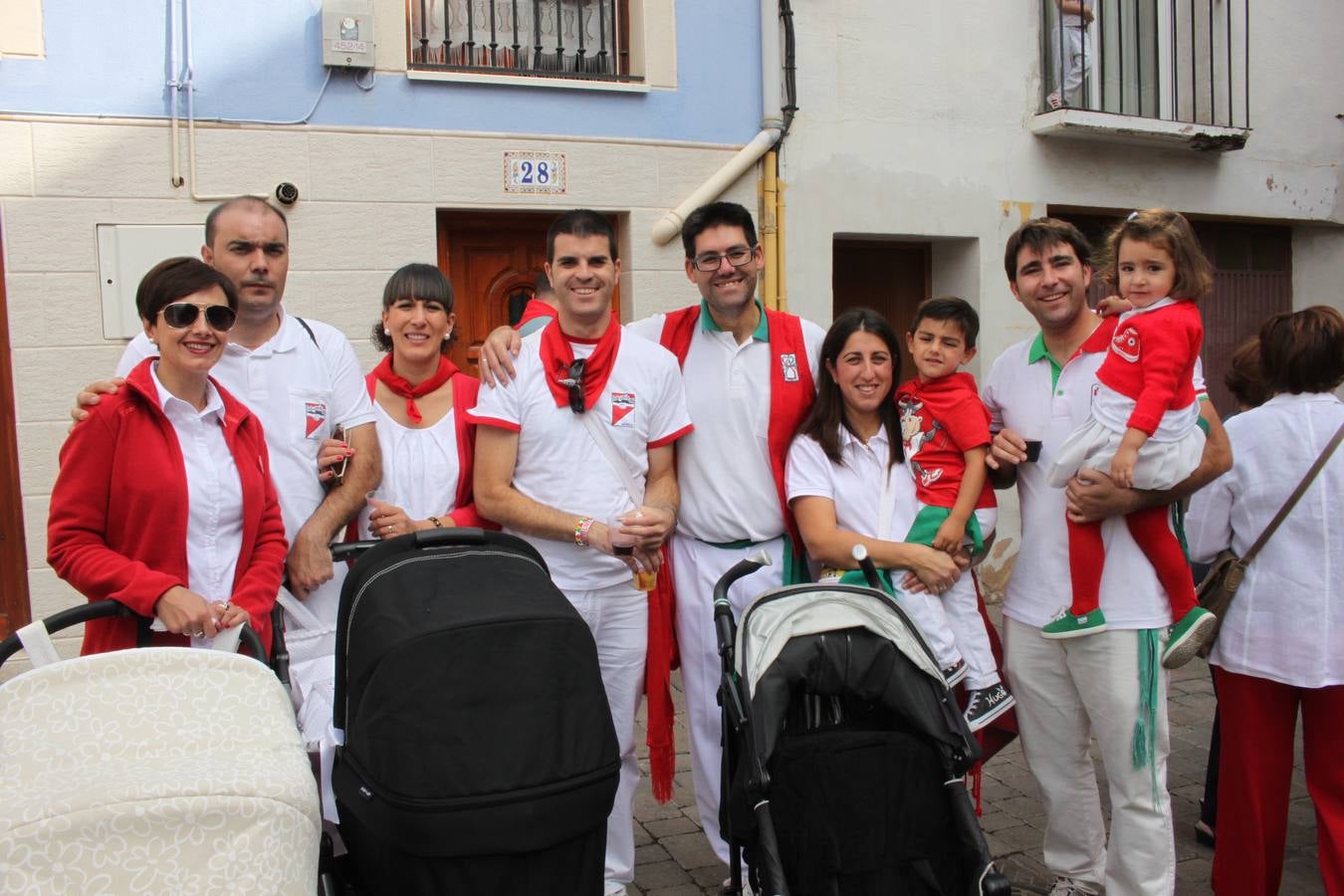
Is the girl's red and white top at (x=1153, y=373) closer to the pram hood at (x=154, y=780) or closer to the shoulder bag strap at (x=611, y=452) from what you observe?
the shoulder bag strap at (x=611, y=452)

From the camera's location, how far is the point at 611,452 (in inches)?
145

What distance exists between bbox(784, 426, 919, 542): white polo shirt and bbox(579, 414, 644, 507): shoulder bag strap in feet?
1.68

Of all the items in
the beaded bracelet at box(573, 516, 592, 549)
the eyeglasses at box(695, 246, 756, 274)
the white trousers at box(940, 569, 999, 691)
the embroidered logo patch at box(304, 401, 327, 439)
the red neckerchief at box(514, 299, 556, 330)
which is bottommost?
the white trousers at box(940, 569, 999, 691)

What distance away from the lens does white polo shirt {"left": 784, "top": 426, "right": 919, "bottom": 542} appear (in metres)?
3.64

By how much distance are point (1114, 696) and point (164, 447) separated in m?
2.79

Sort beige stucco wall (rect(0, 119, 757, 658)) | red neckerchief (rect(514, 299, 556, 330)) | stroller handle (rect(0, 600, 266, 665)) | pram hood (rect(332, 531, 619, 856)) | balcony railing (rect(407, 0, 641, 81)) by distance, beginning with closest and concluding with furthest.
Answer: pram hood (rect(332, 531, 619, 856)), stroller handle (rect(0, 600, 266, 665)), red neckerchief (rect(514, 299, 556, 330)), beige stucco wall (rect(0, 119, 757, 658)), balcony railing (rect(407, 0, 641, 81))

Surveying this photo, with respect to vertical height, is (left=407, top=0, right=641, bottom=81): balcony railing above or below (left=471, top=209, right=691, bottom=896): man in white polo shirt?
above

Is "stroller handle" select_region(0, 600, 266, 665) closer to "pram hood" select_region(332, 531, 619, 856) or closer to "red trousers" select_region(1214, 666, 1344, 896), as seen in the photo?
"pram hood" select_region(332, 531, 619, 856)

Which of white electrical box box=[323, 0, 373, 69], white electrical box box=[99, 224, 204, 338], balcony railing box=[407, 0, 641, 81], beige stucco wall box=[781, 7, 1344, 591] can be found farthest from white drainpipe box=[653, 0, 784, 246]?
white electrical box box=[99, 224, 204, 338]

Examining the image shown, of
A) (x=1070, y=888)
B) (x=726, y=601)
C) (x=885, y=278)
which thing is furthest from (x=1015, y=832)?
(x=885, y=278)

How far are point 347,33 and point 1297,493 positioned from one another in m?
5.34

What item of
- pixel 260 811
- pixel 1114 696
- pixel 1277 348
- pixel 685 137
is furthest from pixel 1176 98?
pixel 260 811

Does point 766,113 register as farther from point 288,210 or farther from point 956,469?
point 956,469

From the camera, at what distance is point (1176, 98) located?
29.4ft
